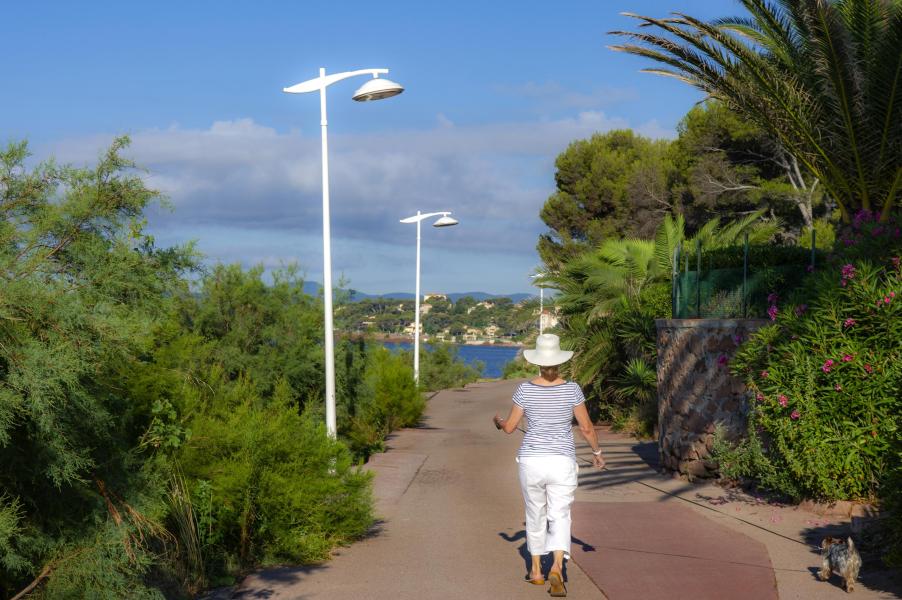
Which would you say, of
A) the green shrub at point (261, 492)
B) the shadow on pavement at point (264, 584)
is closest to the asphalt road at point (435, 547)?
the shadow on pavement at point (264, 584)

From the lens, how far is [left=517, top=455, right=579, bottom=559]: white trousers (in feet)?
23.9

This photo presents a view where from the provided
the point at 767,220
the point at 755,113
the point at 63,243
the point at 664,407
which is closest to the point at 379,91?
the point at 755,113

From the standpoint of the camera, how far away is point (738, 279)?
40.5 feet

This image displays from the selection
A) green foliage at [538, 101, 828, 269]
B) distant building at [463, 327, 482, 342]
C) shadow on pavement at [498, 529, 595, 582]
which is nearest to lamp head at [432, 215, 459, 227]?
green foliage at [538, 101, 828, 269]

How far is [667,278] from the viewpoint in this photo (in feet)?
67.1

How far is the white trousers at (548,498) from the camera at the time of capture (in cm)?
729

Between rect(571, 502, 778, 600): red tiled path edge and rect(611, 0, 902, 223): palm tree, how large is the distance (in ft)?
15.0

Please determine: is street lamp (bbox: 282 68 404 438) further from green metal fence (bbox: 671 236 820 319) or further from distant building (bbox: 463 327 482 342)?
distant building (bbox: 463 327 482 342)

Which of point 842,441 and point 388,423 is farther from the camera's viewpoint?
point 388,423

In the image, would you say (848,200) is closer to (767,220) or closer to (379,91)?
(379,91)

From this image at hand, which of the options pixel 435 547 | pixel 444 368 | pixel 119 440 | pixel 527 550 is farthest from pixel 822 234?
pixel 119 440

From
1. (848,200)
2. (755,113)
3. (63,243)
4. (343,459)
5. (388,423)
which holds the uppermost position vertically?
(755,113)

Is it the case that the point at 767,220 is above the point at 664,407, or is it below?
above

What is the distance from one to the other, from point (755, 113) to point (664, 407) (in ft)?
13.4
